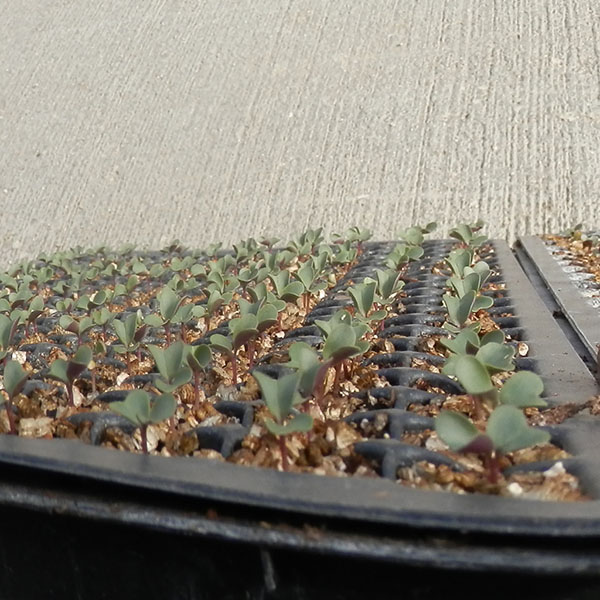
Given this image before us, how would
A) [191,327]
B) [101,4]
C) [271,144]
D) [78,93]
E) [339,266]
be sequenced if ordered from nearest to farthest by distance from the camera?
[191,327] < [339,266] < [271,144] < [78,93] < [101,4]

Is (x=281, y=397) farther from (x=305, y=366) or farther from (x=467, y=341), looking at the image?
(x=467, y=341)

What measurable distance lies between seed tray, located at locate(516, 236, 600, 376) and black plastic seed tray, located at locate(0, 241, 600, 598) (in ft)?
1.42

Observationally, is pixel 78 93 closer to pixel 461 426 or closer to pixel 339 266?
pixel 339 266

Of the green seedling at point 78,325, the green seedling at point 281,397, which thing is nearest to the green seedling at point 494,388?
the green seedling at point 281,397

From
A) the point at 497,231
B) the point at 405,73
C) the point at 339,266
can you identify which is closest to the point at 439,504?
the point at 339,266

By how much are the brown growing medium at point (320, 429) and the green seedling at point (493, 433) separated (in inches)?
1.6

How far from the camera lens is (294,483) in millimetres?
635

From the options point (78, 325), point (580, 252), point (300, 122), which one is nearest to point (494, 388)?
point (78, 325)

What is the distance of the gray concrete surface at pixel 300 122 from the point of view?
458cm

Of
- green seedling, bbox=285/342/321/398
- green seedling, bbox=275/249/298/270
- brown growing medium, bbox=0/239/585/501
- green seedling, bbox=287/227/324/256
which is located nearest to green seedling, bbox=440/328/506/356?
brown growing medium, bbox=0/239/585/501

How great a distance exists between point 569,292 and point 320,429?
0.95m

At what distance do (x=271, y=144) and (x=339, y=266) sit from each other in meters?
3.02

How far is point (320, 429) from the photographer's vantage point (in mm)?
835

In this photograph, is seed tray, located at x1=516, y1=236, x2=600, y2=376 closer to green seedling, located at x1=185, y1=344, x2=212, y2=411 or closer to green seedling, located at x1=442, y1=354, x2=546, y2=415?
green seedling, located at x1=442, y1=354, x2=546, y2=415
